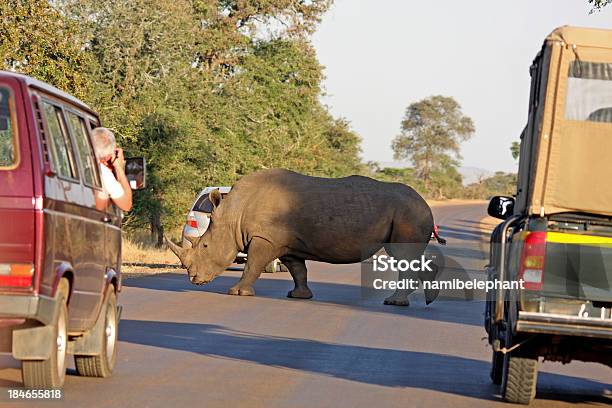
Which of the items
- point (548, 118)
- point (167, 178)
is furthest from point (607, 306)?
point (167, 178)

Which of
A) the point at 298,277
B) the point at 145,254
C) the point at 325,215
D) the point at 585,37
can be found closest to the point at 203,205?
the point at 325,215

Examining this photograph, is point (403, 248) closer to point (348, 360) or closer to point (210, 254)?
point (210, 254)

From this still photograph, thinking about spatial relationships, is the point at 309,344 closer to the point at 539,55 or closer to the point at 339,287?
the point at 539,55

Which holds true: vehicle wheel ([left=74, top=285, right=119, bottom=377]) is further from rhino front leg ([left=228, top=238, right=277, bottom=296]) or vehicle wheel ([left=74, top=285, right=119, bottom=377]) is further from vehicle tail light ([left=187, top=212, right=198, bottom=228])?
vehicle tail light ([left=187, top=212, right=198, bottom=228])

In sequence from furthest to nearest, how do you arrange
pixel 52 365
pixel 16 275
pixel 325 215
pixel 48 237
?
pixel 325 215 < pixel 52 365 < pixel 48 237 < pixel 16 275

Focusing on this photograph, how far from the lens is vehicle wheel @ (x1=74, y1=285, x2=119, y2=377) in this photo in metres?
10.9

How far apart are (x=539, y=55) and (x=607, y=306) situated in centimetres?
231

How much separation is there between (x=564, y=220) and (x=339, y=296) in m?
12.0

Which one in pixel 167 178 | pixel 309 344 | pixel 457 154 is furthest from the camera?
pixel 457 154

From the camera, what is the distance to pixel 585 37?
10.2 metres

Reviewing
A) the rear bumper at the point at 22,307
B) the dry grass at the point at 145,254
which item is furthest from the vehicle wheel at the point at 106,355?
the dry grass at the point at 145,254

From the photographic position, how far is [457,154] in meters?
119

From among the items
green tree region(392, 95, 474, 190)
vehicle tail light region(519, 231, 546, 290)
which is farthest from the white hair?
green tree region(392, 95, 474, 190)

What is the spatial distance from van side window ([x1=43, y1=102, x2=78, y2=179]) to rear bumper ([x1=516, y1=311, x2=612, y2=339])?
355 cm
